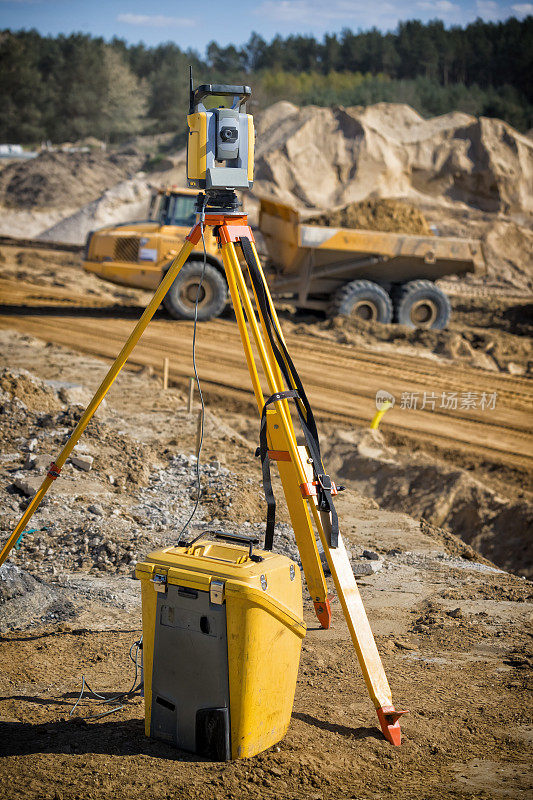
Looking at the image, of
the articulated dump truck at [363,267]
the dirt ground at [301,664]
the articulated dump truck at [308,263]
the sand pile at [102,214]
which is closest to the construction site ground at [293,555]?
the dirt ground at [301,664]

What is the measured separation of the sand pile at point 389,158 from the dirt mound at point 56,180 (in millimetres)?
7776

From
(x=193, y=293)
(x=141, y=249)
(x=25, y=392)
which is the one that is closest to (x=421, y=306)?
(x=193, y=293)

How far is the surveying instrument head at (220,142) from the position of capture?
3.66 meters

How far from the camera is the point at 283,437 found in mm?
3852

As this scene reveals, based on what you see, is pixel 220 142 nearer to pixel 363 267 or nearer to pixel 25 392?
pixel 25 392

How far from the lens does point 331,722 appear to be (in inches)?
148

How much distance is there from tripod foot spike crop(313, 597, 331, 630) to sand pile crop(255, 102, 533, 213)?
2507 centimetres

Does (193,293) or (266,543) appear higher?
(193,293)

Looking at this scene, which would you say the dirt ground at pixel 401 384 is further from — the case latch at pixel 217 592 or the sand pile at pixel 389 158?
the sand pile at pixel 389 158

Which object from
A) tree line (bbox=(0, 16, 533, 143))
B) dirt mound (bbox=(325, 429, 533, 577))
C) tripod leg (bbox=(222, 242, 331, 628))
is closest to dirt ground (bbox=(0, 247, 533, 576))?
dirt mound (bbox=(325, 429, 533, 577))

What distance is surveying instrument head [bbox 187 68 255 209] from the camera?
3.66 m

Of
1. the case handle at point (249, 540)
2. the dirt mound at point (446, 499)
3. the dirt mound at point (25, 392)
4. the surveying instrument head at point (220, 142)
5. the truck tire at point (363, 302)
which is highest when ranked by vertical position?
the surveying instrument head at point (220, 142)

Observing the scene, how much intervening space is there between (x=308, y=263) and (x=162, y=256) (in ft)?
9.63

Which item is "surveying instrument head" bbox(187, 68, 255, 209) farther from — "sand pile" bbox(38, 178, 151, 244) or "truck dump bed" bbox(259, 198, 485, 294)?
"sand pile" bbox(38, 178, 151, 244)
